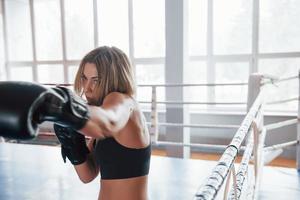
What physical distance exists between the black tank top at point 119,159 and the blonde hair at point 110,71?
0.49 ft

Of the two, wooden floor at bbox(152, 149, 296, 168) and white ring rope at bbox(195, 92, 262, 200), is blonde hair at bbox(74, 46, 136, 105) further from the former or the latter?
wooden floor at bbox(152, 149, 296, 168)

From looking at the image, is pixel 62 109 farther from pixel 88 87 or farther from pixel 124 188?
pixel 124 188

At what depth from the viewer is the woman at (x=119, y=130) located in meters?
0.92

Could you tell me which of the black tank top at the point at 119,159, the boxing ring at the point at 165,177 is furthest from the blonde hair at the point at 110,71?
the boxing ring at the point at 165,177

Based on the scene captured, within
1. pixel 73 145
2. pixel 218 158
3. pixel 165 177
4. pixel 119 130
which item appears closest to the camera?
pixel 119 130

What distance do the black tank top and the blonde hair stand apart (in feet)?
0.49

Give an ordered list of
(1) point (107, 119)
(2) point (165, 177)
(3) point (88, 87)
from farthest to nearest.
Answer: (2) point (165, 177) < (3) point (88, 87) < (1) point (107, 119)

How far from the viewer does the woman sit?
3.02 feet

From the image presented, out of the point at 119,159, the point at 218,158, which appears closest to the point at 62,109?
the point at 119,159

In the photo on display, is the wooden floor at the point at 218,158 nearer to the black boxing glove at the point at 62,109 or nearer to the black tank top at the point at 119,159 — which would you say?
the black tank top at the point at 119,159

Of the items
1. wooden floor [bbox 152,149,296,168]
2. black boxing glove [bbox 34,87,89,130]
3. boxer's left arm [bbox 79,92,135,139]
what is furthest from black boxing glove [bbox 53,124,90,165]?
wooden floor [bbox 152,149,296,168]

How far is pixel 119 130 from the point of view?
0.85 m

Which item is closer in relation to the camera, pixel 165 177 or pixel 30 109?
pixel 30 109

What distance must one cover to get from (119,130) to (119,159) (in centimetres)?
17
